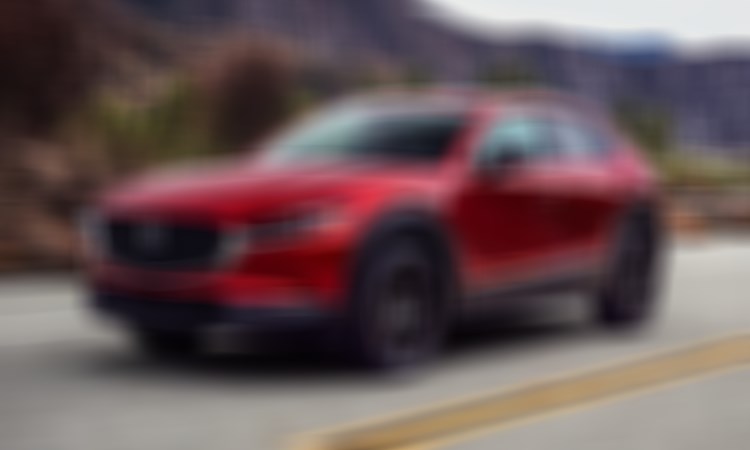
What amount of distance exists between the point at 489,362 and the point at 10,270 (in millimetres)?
6740

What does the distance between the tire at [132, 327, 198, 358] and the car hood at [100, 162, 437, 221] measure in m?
0.99

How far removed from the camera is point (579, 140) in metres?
11.1

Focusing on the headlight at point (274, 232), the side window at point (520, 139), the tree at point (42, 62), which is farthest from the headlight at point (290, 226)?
the tree at point (42, 62)

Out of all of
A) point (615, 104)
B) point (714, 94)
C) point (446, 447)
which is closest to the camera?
point (446, 447)

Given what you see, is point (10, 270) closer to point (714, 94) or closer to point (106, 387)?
point (106, 387)

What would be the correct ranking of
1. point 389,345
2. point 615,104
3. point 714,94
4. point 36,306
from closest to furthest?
point 389,345, point 36,306, point 615,104, point 714,94

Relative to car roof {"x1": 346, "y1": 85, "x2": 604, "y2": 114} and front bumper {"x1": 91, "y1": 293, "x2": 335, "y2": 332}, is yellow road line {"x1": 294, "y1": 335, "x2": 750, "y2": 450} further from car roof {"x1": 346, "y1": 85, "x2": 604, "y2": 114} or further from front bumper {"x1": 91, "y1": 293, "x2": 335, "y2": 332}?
car roof {"x1": 346, "y1": 85, "x2": 604, "y2": 114}

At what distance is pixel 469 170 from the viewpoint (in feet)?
31.0

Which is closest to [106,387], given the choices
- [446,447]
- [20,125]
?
[446,447]

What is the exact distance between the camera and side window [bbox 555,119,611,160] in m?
10.8

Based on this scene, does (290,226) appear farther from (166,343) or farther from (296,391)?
(166,343)

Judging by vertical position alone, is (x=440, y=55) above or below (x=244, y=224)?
above

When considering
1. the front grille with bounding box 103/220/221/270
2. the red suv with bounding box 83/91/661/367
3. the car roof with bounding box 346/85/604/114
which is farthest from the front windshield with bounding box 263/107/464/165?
the front grille with bounding box 103/220/221/270

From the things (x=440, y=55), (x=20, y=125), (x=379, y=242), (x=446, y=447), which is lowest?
(x=446, y=447)
